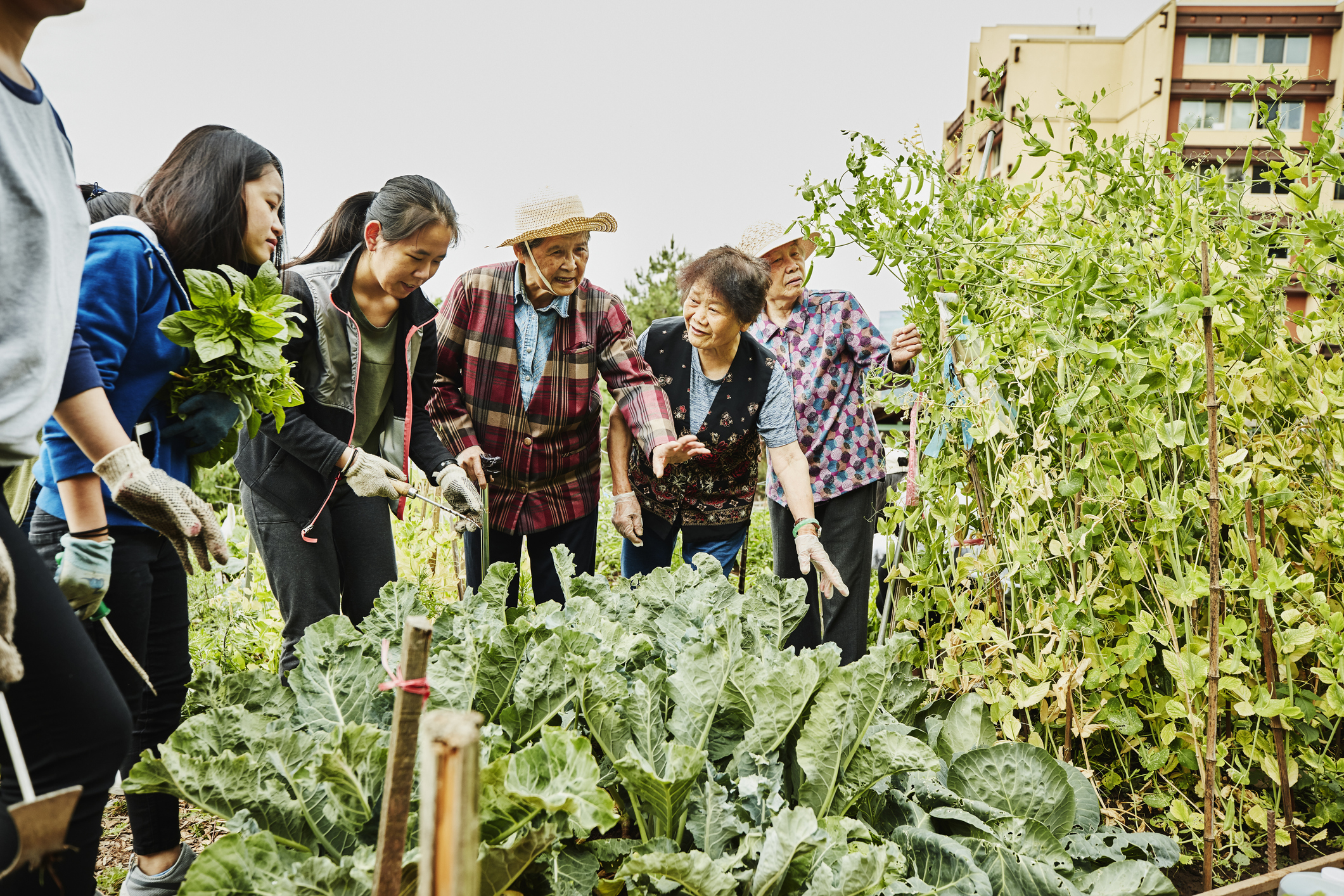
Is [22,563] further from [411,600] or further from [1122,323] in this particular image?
[1122,323]

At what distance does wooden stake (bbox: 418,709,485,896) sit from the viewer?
0.66 m

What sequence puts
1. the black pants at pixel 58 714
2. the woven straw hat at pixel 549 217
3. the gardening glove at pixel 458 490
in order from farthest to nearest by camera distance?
the woven straw hat at pixel 549 217, the gardening glove at pixel 458 490, the black pants at pixel 58 714

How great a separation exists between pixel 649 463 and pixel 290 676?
5.78 feet

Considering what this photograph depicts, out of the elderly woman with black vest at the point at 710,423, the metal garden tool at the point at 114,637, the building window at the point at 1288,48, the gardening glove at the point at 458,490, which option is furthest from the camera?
the building window at the point at 1288,48

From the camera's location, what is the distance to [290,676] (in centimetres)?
159

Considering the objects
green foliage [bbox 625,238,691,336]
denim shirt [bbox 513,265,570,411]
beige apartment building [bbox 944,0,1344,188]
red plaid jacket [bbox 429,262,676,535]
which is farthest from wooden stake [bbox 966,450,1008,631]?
beige apartment building [bbox 944,0,1344,188]

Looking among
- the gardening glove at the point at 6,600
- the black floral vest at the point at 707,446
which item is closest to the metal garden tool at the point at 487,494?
the black floral vest at the point at 707,446

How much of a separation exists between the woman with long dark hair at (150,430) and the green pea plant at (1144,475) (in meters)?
1.40

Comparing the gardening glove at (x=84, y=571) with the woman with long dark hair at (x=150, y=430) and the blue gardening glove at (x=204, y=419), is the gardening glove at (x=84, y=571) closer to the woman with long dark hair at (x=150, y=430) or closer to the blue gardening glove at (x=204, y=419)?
the woman with long dark hair at (x=150, y=430)

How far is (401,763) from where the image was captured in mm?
805

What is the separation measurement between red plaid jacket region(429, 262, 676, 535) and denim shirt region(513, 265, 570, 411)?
0.02 metres

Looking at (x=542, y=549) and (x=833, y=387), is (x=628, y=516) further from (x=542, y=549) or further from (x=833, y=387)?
(x=833, y=387)

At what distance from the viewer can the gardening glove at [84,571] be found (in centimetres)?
147

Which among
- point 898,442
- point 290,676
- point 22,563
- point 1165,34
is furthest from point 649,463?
point 1165,34
